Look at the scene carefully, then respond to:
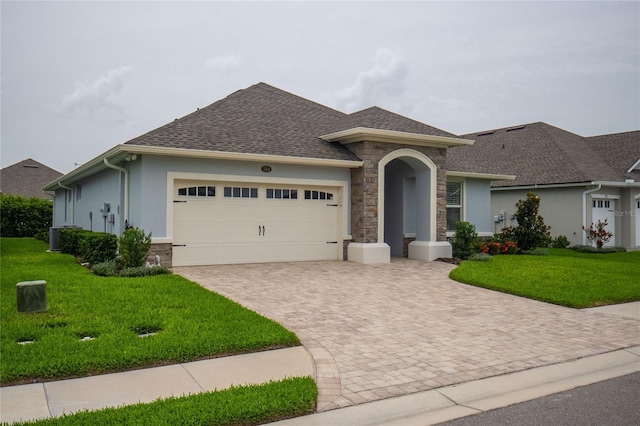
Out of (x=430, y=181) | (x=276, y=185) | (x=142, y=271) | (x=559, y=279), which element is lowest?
(x=559, y=279)

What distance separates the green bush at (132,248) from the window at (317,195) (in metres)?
5.27

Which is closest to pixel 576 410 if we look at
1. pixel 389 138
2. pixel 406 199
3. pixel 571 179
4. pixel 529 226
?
pixel 389 138

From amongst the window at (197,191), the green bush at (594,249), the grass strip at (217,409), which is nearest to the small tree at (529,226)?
the green bush at (594,249)

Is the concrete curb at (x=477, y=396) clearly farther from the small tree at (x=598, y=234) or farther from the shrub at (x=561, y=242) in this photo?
the shrub at (x=561, y=242)

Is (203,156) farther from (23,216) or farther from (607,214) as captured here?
→ (23,216)

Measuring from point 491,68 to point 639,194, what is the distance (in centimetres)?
1139

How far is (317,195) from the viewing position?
15688 mm

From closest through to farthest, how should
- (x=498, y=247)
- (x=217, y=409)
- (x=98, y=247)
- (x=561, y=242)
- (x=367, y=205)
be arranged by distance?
(x=217, y=409)
(x=98, y=247)
(x=367, y=205)
(x=498, y=247)
(x=561, y=242)

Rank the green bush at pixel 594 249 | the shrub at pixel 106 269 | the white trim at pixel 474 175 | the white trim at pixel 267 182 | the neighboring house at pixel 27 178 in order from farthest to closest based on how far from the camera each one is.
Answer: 1. the neighboring house at pixel 27 178
2. the green bush at pixel 594 249
3. the white trim at pixel 474 175
4. the white trim at pixel 267 182
5. the shrub at pixel 106 269

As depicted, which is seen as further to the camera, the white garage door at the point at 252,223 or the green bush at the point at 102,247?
the white garage door at the point at 252,223

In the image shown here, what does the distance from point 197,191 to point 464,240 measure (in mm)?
8536

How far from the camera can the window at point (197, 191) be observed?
536 inches

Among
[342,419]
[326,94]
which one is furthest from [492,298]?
[326,94]

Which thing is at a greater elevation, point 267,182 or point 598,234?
point 267,182
